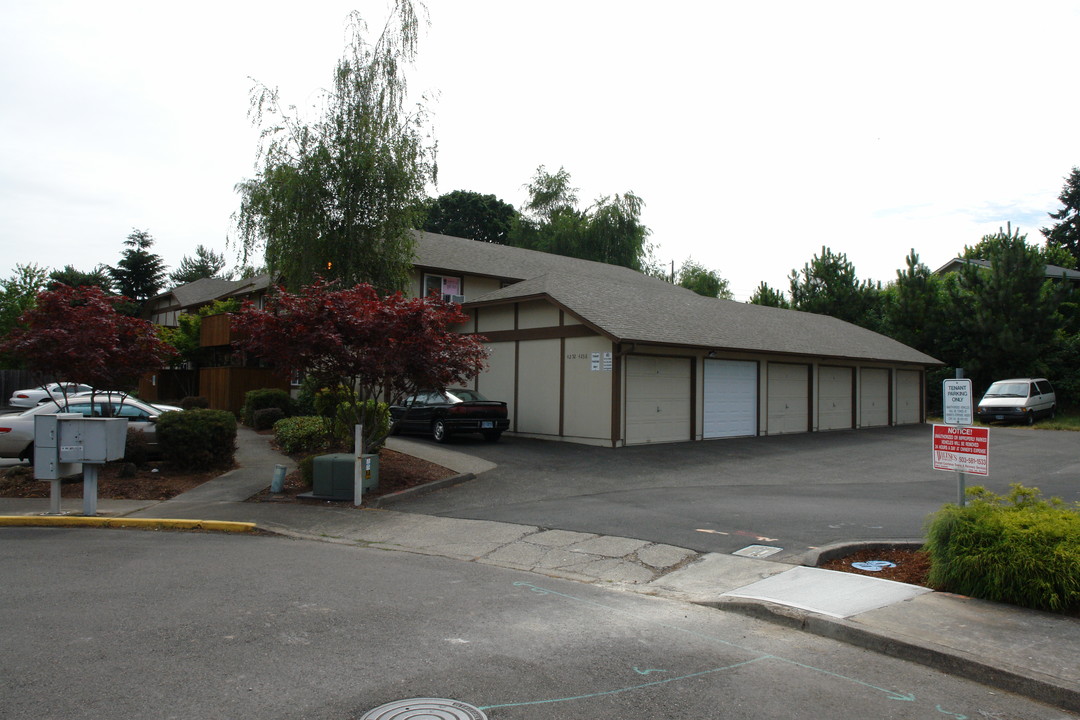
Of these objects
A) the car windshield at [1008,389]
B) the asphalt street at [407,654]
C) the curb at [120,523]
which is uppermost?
the car windshield at [1008,389]

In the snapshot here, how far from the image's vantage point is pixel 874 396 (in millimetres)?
28547

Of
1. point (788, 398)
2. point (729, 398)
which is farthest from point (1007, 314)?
point (729, 398)

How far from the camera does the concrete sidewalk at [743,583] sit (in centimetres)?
495

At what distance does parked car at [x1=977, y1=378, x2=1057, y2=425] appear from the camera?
93.3 ft

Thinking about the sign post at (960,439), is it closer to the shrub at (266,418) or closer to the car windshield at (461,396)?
the car windshield at (461,396)

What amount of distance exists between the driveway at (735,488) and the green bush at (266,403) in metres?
6.82

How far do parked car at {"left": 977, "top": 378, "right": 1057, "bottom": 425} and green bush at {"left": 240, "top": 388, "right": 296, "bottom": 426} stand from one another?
25.7 m

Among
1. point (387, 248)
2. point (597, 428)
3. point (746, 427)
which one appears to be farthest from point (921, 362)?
point (387, 248)

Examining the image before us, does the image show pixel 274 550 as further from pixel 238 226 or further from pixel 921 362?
pixel 921 362

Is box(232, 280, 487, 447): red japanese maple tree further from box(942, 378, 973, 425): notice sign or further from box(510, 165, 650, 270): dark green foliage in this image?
box(510, 165, 650, 270): dark green foliage

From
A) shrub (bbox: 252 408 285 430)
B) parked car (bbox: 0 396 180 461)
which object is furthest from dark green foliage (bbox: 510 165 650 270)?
parked car (bbox: 0 396 180 461)

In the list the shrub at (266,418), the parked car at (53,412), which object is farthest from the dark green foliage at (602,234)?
the parked car at (53,412)

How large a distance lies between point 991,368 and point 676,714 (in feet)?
114

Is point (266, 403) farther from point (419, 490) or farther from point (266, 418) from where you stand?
point (419, 490)
